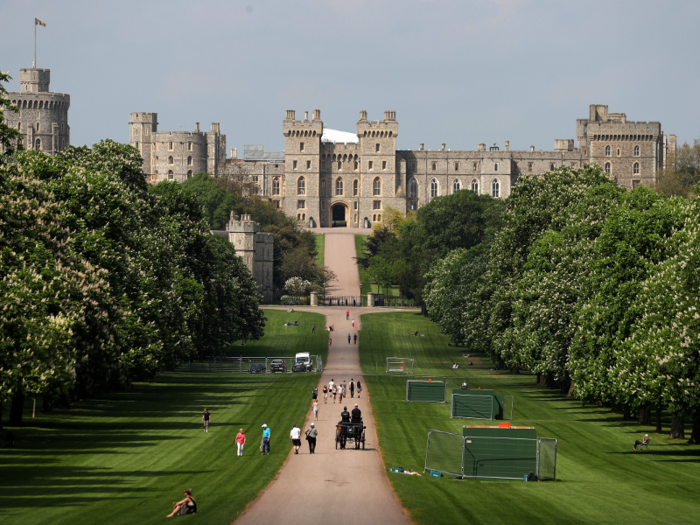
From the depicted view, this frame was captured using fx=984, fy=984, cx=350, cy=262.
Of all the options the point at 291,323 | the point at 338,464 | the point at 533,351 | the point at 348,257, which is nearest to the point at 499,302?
the point at 533,351

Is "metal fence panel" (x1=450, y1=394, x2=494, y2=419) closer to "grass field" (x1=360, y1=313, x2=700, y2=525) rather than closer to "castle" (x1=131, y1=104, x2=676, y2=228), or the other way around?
"grass field" (x1=360, y1=313, x2=700, y2=525)

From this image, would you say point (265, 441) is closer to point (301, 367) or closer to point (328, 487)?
point (328, 487)

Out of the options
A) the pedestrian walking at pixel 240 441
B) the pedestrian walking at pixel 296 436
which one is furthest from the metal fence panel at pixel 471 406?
the pedestrian walking at pixel 240 441

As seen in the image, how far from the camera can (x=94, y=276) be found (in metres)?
36.2

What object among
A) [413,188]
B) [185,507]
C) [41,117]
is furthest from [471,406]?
[41,117]

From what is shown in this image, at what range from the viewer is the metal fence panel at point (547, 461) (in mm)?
26406

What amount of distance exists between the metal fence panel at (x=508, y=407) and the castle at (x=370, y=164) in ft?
390

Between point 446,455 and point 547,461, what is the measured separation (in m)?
2.84

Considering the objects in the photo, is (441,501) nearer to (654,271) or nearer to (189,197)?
(654,271)

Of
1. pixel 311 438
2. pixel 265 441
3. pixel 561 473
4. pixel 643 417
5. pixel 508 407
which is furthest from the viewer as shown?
pixel 508 407

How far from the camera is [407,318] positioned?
97875mm

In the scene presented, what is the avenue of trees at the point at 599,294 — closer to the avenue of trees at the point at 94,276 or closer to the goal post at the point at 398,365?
the goal post at the point at 398,365

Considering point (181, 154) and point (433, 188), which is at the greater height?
point (181, 154)

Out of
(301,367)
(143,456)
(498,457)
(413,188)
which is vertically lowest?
(143,456)
